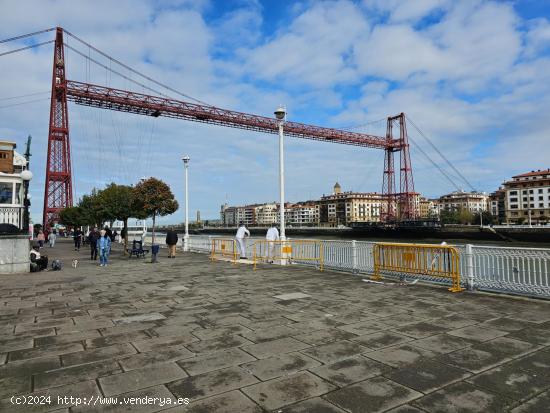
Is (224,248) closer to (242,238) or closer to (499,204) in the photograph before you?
(242,238)

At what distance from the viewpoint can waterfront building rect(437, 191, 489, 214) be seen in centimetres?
15512

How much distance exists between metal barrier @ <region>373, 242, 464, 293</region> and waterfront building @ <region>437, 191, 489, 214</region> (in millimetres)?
158826

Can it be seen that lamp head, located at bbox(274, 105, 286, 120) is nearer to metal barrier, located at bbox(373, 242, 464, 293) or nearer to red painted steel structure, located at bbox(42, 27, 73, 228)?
metal barrier, located at bbox(373, 242, 464, 293)

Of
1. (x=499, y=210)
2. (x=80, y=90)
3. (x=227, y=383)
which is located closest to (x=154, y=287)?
(x=227, y=383)

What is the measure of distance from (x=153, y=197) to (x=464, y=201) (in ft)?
527

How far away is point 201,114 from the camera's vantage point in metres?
66.2

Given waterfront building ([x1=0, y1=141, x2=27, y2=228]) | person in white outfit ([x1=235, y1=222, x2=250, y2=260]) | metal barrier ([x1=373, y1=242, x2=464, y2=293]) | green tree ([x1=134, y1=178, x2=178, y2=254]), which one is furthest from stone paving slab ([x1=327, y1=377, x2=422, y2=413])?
green tree ([x1=134, y1=178, x2=178, y2=254])

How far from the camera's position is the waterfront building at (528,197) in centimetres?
10619

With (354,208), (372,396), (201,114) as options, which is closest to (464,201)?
(354,208)

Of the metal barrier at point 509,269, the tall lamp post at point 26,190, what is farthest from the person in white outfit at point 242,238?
the metal barrier at point 509,269

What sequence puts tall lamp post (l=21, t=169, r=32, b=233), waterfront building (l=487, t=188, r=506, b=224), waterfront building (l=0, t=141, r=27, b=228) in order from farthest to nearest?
waterfront building (l=487, t=188, r=506, b=224)
tall lamp post (l=21, t=169, r=32, b=233)
waterfront building (l=0, t=141, r=27, b=228)

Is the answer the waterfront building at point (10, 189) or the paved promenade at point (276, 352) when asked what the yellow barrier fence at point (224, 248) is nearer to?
the waterfront building at point (10, 189)

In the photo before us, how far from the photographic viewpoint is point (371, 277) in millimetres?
10555

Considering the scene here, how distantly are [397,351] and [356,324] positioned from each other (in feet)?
4.08
